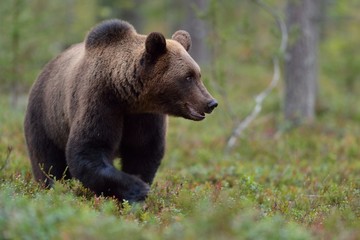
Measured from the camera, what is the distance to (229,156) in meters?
11.5

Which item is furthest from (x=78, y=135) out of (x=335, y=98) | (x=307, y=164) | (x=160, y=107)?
(x=335, y=98)

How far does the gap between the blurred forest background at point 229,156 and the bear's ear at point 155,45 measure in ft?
5.11

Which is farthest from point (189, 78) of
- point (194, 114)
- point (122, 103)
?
point (122, 103)

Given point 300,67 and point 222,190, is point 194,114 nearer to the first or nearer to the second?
point 222,190

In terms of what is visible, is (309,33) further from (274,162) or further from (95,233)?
(95,233)

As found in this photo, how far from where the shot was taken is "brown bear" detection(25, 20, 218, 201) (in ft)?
21.6

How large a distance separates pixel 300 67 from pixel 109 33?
27.0ft

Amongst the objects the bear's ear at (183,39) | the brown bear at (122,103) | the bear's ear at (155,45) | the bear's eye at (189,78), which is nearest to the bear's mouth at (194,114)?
the brown bear at (122,103)

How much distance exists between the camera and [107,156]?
668 cm

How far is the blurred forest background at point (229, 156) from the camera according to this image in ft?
14.8

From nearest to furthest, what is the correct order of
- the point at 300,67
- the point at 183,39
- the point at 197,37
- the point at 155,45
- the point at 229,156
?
the point at 155,45 < the point at 183,39 < the point at 229,156 < the point at 300,67 < the point at 197,37

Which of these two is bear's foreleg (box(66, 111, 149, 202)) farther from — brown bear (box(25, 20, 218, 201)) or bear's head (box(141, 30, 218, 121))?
bear's head (box(141, 30, 218, 121))

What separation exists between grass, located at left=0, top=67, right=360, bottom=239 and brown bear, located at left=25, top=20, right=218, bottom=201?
34 cm

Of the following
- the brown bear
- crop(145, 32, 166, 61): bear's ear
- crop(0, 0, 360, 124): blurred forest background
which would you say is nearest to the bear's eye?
the brown bear
